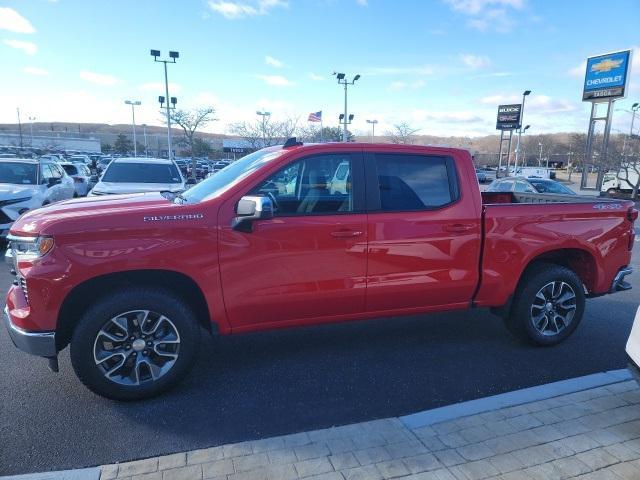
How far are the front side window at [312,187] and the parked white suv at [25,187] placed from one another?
7.44 meters

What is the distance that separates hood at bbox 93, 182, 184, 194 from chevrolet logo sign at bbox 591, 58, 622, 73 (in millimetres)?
26098

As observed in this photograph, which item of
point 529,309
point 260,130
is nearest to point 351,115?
point 260,130

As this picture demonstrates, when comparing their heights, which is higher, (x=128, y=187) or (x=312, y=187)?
(x=312, y=187)

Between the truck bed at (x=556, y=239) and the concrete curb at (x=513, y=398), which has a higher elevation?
the truck bed at (x=556, y=239)

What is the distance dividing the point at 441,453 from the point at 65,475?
85.3 inches

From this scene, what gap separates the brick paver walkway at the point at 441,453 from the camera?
2496 mm

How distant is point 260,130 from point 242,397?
33540 millimetres

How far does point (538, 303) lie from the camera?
4391mm

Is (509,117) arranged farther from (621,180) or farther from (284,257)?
(284,257)

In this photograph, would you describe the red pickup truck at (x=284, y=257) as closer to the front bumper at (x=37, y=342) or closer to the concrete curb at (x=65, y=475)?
the front bumper at (x=37, y=342)

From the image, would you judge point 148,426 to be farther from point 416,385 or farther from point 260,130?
point 260,130

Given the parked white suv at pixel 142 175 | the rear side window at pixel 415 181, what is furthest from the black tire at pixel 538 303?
the parked white suv at pixel 142 175

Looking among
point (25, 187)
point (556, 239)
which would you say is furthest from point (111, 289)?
point (25, 187)

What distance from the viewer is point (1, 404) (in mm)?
3291
